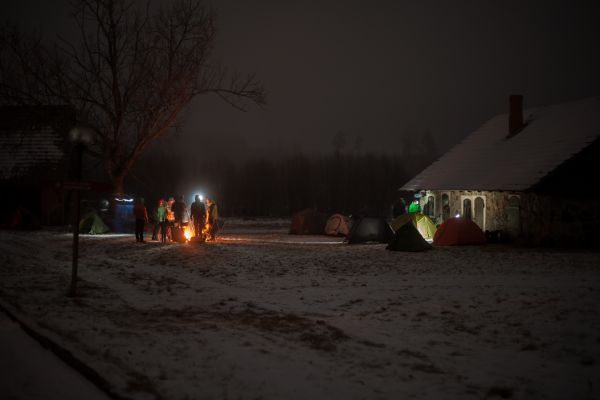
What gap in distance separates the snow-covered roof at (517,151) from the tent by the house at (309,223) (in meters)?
5.43

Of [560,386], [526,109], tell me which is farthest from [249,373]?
[526,109]

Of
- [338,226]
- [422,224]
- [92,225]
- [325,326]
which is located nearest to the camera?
[325,326]

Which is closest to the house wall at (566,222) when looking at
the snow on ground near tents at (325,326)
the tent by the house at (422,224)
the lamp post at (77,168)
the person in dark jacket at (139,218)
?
the tent by the house at (422,224)

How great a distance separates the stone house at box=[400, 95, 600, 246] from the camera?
68.4 feet

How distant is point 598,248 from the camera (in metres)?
20.0

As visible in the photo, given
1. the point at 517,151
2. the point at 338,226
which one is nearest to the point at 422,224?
the point at 338,226

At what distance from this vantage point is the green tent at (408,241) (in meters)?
17.3

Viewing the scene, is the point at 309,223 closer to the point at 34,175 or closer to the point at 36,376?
the point at 34,175

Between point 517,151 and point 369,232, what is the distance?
9.15 metres

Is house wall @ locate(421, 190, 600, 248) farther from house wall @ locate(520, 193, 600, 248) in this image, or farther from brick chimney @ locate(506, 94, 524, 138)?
brick chimney @ locate(506, 94, 524, 138)

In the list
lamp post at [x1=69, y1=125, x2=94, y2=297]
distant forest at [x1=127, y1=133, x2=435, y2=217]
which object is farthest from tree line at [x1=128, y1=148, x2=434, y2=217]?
lamp post at [x1=69, y1=125, x2=94, y2=297]

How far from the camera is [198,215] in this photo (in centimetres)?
1986

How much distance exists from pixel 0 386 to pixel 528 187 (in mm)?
19745

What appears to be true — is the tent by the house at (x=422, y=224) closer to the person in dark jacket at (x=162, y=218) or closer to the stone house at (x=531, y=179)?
the stone house at (x=531, y=179)
